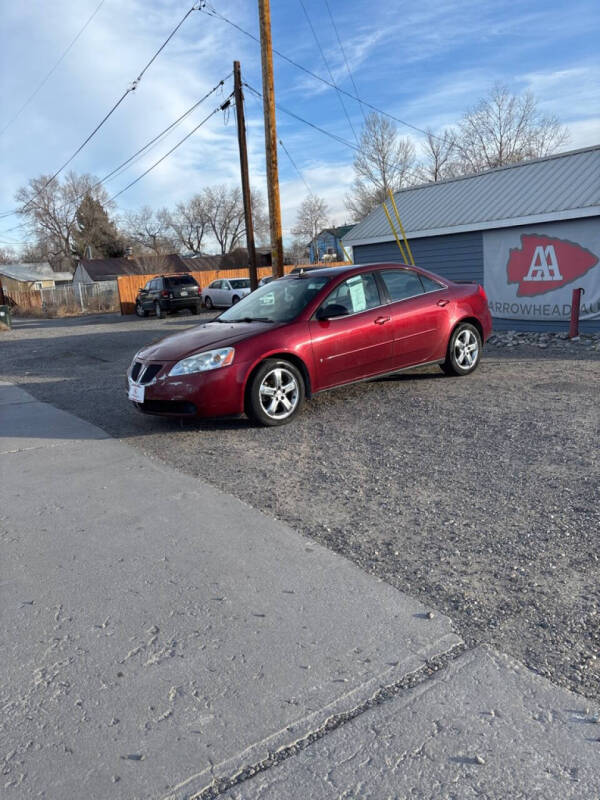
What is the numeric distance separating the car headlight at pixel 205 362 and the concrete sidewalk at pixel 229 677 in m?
2.43

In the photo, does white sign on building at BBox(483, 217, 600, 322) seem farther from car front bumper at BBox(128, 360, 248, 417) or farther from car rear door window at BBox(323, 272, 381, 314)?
car front bumper at BBox(128, 360, 248, 417)

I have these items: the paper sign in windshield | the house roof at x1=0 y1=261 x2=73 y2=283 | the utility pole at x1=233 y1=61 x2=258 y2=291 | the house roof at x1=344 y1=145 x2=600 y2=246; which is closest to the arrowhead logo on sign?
the house roof at x1=344 y1=145 x2=600 y2=246

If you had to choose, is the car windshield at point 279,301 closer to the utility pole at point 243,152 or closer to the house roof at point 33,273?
the utility pole at point 243,152

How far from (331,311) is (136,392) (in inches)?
87.2

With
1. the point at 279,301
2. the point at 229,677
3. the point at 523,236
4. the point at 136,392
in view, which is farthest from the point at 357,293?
the point at 523,236

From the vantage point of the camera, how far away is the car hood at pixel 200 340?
6.69 m

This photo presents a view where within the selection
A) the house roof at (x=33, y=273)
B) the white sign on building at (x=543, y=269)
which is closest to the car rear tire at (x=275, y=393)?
the white sign on building at (x=543, y=269)

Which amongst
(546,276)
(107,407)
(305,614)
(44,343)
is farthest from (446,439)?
(44,343)

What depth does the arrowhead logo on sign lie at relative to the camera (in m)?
12.6

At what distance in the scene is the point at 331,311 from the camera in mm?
7203

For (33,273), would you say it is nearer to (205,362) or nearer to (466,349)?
(466,349)

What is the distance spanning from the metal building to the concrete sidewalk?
10.5m

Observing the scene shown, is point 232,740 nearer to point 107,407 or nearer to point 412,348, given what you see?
point 412,348

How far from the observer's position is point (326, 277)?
7.62 m
